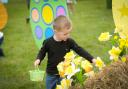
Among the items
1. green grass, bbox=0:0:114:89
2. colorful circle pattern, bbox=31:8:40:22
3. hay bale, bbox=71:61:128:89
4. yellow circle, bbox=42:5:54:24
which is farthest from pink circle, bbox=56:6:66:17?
hay bale, bbox=71:61:128:89

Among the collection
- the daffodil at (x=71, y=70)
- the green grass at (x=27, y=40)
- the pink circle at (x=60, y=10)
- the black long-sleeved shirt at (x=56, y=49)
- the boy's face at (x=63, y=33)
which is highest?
the daffodil at (x=71, y=70)

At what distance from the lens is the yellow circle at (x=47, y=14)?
5.66m

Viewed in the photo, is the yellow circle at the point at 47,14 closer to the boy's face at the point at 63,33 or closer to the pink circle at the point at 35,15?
the pink circle at the point at 35,15

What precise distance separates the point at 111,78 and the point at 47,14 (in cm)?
402

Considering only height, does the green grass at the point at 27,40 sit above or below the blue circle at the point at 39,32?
below

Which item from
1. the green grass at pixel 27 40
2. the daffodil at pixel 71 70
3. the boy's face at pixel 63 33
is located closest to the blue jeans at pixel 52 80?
the boy's face at pixel 63 33

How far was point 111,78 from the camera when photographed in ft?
5.76

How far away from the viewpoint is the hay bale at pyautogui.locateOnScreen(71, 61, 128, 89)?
173 centimetres

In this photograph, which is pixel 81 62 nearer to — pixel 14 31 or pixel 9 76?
pixel 9 76

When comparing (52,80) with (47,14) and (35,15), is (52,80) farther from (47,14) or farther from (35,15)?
(35,15)

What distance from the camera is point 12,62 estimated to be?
22.1ft

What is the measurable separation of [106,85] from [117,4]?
7.99ft

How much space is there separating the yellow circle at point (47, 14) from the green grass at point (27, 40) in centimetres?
89

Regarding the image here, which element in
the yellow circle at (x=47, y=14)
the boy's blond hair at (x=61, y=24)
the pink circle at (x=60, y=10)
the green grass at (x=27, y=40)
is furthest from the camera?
the green grass at (x=27, y=40)
